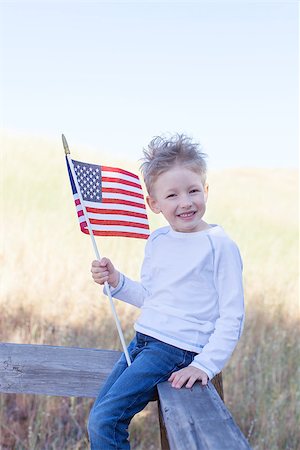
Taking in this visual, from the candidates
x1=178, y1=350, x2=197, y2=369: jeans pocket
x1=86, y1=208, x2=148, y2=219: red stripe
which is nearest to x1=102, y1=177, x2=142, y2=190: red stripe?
x1=86, y1=208, x2=148, y2=219: red stripe

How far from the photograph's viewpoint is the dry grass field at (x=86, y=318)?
13.3 ft

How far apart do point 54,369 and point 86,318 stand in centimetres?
281

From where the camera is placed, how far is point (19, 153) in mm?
15898

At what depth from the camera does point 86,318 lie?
5.18m

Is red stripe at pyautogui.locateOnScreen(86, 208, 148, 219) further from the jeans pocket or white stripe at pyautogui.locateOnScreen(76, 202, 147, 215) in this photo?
the jeans pocket

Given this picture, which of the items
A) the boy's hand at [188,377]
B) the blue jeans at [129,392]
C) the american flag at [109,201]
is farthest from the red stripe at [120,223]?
the boy's hand at [188,377]

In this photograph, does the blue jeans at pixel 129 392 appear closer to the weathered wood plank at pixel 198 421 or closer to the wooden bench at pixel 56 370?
the weathered wood plank at pixel 198 421

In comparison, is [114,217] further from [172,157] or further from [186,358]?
[186,358]

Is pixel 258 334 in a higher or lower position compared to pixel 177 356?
lower

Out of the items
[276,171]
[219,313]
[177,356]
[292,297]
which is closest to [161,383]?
[177,356]

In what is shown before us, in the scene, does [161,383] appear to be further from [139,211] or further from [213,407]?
[139,211]

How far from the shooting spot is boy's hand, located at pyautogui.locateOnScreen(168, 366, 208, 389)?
189 centimetres

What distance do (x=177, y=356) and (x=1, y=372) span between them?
0.73m

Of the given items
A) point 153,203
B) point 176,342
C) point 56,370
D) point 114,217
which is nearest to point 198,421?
point 176,342
